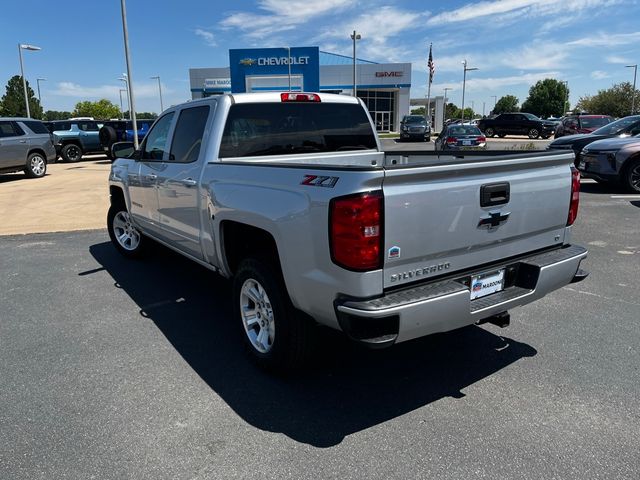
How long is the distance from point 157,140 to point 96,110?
378 feet

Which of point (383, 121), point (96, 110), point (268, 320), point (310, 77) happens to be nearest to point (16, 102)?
point (96, 110)

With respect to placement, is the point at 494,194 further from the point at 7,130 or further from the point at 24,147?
the point at 24,147

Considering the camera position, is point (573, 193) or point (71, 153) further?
point (71, 153)

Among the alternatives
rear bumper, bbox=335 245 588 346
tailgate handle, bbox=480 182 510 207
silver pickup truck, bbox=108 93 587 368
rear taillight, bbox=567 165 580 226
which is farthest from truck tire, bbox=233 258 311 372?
rear taillight, bbox=567 165 580 226

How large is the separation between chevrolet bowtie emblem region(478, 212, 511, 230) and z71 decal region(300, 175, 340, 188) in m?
0.99

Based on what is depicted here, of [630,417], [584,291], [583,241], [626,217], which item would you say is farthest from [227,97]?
[626,217]

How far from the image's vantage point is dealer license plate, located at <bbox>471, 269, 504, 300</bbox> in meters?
3.07

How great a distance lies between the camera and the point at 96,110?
10712 centimetres

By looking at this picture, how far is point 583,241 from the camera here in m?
7.15

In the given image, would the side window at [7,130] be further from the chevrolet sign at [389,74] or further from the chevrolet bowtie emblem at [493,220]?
the chevrolet sign at [389,74]

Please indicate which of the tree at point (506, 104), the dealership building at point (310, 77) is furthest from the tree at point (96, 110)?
the tree at point (506, 104)

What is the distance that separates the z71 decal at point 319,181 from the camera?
8.80 feet

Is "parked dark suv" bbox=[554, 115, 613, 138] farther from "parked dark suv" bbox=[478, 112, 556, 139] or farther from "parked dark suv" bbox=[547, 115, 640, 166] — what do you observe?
"parked dark suv" bbox=[478, 112, 556, 139]

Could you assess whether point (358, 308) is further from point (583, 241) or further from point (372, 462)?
point (583, 241)
